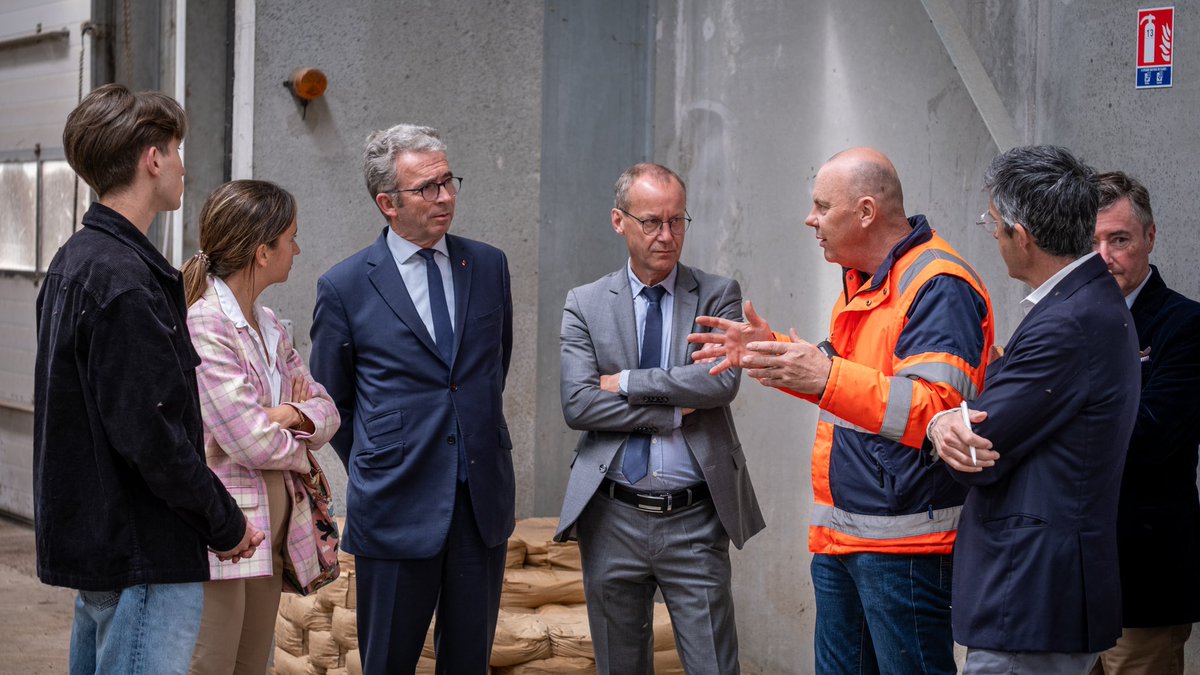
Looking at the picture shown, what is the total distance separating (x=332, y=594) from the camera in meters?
4.54

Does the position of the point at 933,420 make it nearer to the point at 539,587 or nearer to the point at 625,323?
the point at 625,323

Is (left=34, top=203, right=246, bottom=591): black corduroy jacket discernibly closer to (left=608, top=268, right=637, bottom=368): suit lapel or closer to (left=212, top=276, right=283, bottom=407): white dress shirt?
(left=212, top=276, right=283, bottom=407): white dress shirt

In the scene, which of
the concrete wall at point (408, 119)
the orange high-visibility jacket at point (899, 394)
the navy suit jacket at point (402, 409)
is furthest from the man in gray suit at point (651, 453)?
the concrete wall at point (408, 119)

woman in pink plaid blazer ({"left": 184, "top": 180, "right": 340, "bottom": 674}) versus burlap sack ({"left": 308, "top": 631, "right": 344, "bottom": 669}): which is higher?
woman in pink plaid blazer ({"left": 184, "top": 180, "right": 340, "bottom": 674})

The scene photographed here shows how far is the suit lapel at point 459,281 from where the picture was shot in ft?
11.3

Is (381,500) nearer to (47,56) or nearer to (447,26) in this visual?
(447,26)

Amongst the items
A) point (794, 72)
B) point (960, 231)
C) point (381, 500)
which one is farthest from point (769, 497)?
point (381, 500)

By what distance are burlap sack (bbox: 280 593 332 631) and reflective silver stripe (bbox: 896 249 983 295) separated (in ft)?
8.84

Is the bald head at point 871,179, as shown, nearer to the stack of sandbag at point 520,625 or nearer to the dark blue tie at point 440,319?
the dark blue tie at point 440,319

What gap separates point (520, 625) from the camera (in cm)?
439

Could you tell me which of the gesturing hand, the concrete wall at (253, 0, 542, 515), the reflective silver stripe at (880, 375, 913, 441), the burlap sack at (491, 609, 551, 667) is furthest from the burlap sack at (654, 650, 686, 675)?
the reflective silver stripe at (880, 375, 913, 441)

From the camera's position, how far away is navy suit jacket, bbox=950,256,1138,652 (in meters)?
2.41

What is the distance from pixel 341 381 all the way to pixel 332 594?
1.41 metres

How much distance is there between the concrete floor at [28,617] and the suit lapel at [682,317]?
3091 millimetres
